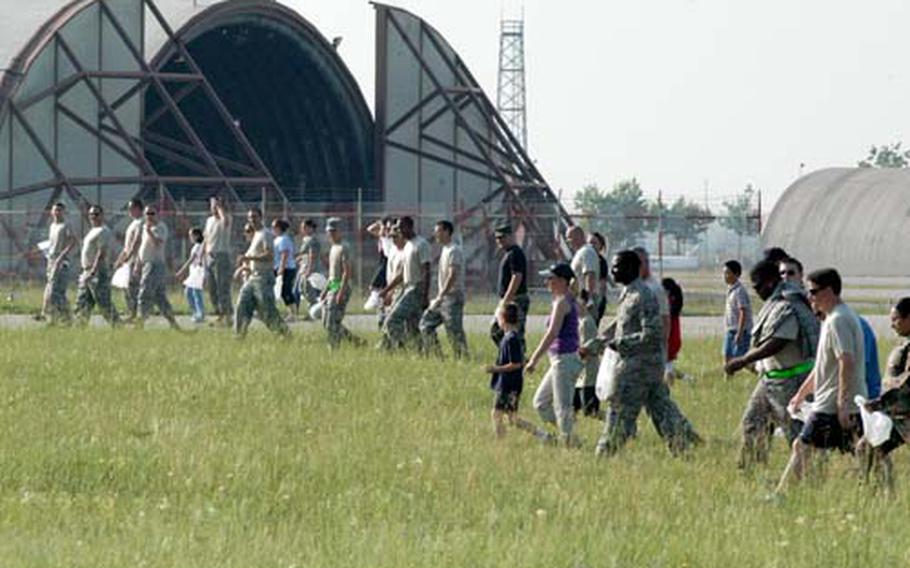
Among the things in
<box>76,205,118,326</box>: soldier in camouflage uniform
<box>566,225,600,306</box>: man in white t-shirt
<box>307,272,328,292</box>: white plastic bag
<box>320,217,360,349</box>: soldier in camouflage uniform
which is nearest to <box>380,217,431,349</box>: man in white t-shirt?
<box>320,217,360,349</box>: soldier in camouflage uniform

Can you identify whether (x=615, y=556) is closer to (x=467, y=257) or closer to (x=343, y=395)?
(x=343, y=395)

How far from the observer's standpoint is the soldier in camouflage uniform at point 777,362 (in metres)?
16.0

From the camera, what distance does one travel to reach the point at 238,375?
22.8 metres

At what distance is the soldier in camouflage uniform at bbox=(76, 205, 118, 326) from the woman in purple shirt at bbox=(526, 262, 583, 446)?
13.0 m

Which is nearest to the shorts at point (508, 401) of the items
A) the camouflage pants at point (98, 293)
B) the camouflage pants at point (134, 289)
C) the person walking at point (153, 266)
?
the camouflage pants at point (98, 293)

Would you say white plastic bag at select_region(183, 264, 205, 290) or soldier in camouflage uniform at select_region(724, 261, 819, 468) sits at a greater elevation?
soldier in camouflage uniform at select_region(724, 261, 819, 468)

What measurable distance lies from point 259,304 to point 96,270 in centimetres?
306

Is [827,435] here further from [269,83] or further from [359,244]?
[269,83]

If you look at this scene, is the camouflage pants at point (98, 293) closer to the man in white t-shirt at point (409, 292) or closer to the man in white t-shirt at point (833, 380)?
the man in white t-shirt at point (409, 292)

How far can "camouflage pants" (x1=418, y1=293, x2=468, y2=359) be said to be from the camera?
84.2ft

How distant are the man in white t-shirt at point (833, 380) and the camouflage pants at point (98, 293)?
17.6m

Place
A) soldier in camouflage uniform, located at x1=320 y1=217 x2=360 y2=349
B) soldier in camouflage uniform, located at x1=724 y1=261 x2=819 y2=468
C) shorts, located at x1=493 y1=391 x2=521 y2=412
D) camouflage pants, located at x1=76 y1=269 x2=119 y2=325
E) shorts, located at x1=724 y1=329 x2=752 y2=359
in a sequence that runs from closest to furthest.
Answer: soldier in camouflage uniform, located at x1=724 y1=261 x2=819 y2=468, shorts, located at x1=493 y1=391 x2=521 y2=412, shorts, located at x1=724 y1=329 x2=752 y2=359, soldier in camouflage uniform, located at x1=320 y1=217 x2=360 y2=349, camouflage pants, located at x1=76 y1=269 x2=119 y2=325

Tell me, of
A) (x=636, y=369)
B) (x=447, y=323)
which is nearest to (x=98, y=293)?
(x=447, y=323)

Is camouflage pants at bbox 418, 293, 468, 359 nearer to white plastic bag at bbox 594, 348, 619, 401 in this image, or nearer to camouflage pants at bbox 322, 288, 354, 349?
camouflage pants at bbox 322, 288, 354, 349
